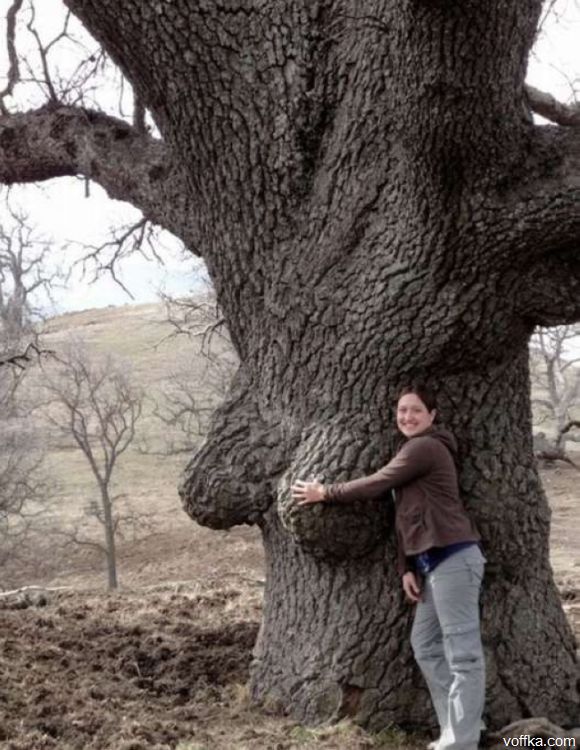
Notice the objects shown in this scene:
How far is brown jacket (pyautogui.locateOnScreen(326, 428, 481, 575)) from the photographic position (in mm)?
4109

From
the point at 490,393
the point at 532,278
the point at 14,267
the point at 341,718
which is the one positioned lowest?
the point at 341,718

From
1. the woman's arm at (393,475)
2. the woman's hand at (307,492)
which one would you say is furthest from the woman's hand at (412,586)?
the woman's hand at (307,492)

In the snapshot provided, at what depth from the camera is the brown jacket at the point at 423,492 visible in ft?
13.5

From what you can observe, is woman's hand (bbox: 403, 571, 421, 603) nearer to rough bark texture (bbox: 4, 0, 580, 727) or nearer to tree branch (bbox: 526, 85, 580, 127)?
rough bark texture (bbox: 4, 0, 580, 727)

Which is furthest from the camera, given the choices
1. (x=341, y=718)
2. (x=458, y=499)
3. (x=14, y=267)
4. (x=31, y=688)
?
(x=14, y=267)

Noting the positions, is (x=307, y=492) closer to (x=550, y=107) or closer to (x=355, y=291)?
(x=355, y=291)

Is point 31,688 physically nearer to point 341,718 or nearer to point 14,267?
point 341,718

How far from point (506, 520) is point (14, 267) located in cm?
2572

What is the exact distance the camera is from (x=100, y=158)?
557 cm

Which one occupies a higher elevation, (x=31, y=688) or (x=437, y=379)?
(x=437, y=379)

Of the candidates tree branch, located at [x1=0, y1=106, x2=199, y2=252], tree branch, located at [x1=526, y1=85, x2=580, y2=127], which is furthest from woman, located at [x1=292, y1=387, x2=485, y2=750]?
tree branch, located at [x1=526, y1=85, x2=580, y2=127]

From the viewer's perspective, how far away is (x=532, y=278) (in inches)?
169

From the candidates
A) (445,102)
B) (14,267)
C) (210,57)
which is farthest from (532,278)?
(14,267)

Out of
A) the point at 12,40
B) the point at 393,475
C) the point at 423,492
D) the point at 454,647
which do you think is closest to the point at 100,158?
the point at 12,40
